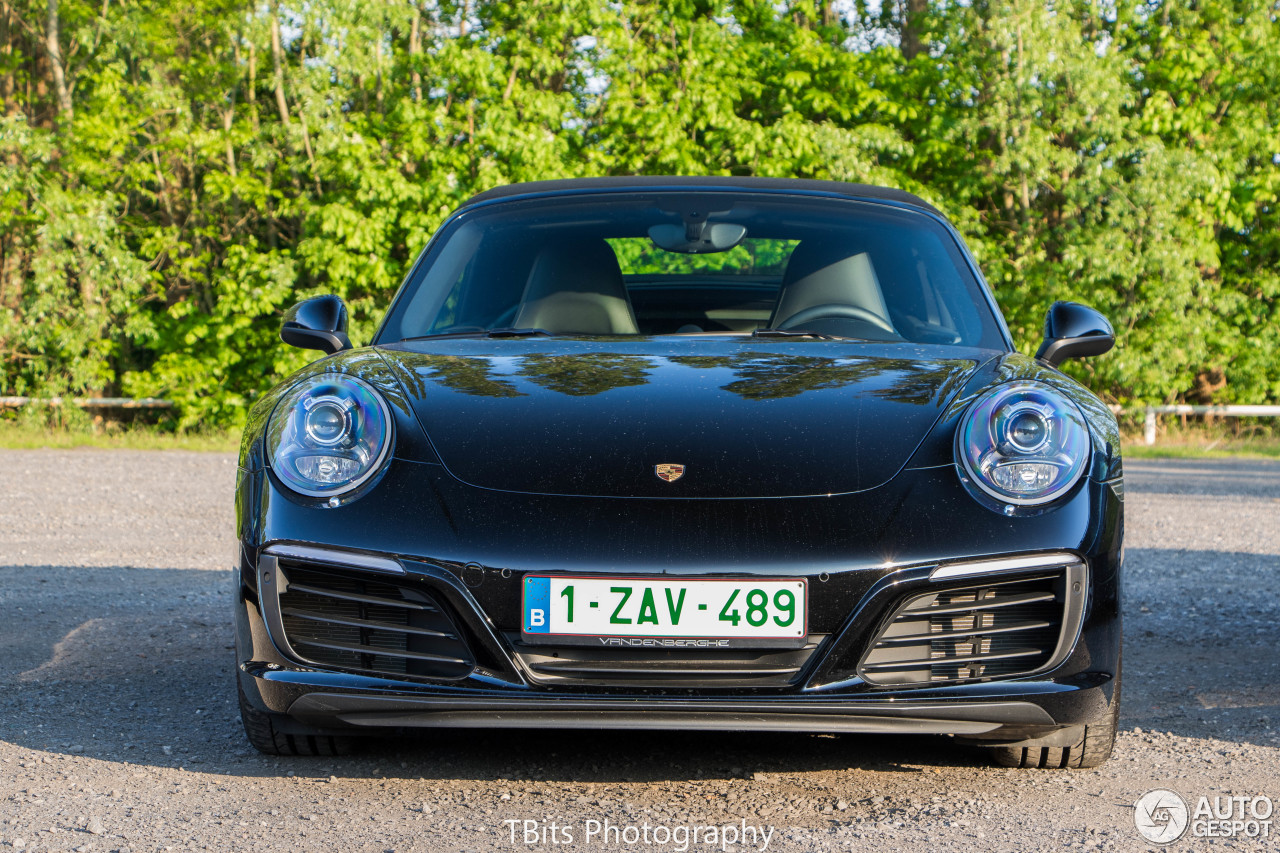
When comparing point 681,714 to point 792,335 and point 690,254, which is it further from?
point 690,254

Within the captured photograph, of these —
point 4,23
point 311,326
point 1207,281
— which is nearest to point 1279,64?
point 1207,281

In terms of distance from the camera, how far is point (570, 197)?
12.7ft

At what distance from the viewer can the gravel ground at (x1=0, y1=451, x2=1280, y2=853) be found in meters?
2.38

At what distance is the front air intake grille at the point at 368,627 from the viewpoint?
246 centimetres

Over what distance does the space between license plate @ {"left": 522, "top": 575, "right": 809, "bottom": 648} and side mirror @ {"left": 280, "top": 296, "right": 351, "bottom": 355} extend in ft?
4.30

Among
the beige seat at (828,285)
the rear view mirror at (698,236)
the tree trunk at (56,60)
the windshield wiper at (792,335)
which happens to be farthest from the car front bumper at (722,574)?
the tree trunk at (56,60)

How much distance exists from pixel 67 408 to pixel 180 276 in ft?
7.67

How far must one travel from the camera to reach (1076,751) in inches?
110

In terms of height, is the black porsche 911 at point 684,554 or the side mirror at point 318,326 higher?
the side mirror at point 318,326

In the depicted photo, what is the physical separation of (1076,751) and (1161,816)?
11.5 inches

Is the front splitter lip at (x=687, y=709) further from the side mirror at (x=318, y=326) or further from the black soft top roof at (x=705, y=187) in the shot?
the black soft top roof at (x=705, y=187)

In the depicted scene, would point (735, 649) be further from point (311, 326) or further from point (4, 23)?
point (4, 23)

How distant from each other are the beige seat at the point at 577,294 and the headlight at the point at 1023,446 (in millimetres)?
1198

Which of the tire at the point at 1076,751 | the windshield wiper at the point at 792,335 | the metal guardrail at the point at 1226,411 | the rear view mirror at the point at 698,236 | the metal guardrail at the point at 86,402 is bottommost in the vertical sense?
the metal guardrail at the point at 1226,411
